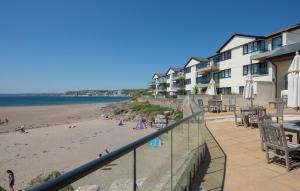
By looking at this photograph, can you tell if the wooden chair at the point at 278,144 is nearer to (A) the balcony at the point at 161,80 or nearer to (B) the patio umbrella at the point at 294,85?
(B) the patio umbrella at the point at 294,85

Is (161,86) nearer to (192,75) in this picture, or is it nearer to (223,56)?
(192,75)

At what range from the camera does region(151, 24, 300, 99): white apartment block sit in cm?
2603

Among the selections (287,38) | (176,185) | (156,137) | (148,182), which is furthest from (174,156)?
(287,38)

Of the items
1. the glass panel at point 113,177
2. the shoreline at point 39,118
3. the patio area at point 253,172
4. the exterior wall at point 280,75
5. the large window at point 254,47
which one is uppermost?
the large window at point 254,47

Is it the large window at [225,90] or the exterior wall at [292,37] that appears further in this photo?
the large window at [225,90]

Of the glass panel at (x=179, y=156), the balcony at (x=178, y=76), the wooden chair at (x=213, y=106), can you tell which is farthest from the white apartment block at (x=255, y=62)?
the glass panel at (x=179, y=156)

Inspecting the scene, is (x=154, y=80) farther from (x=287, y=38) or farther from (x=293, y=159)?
(x=293, y=159)

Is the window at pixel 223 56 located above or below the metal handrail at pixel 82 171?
above

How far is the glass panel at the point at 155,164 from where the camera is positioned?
2611mm

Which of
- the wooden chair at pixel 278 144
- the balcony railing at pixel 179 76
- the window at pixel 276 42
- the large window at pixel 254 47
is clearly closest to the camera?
the wooden chair at pixel 278 144

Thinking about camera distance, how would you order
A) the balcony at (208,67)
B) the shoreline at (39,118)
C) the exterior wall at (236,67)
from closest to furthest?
the exterior wall at (236,67), the shoreline at (39,118), the balcony at (208,67)

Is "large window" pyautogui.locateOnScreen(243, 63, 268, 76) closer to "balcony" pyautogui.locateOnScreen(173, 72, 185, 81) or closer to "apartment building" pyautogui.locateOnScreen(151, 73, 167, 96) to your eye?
"balcony" pyautogui.locateOnScreen(173, 72, 185, 81)

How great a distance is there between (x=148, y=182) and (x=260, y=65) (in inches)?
1257

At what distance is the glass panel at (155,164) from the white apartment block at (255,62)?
23.1m
